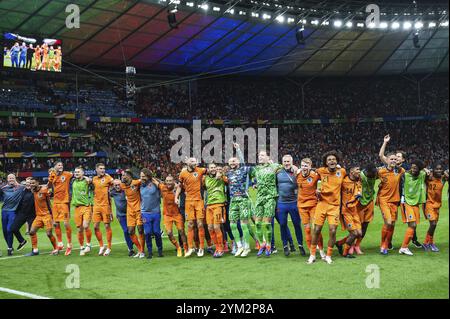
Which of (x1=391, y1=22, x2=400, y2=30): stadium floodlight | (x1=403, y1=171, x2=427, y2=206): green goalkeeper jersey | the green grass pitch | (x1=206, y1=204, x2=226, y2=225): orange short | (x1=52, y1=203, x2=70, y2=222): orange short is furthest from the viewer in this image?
(x1=391, y1=22, x2=400, y2=30): stadium floodlight

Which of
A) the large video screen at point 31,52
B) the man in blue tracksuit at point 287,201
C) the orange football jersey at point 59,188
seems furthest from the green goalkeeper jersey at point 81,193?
the large video screen at point 31,52

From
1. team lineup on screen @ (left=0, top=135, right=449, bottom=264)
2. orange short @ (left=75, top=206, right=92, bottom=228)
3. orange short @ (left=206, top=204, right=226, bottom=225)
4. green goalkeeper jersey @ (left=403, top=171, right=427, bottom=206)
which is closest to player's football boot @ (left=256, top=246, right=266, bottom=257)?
team lineup on screen @ (left=0, top=135, right=449, bottom=264)

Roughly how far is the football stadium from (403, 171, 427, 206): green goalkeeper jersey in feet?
0.09

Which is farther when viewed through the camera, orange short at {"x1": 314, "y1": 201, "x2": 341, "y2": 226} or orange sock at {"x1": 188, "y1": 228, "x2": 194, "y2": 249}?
orange sock at {"x1": 188, "y1": 228, "x2": 194, "y2": 249}

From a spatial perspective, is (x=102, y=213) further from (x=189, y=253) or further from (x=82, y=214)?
(x=189, y=253)

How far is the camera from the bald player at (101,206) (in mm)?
11281

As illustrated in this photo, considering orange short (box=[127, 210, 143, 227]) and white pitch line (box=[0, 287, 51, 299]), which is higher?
orange short (box=[127, 210, 143, 227])

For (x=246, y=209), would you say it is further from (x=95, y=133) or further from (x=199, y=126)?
(x=199, y=126)

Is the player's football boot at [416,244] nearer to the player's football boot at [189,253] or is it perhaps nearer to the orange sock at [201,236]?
the orange sock at [201,236]

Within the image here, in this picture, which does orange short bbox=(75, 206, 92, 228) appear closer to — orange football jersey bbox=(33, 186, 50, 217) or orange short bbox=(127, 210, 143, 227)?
orange football jersey bbox=(33, 186, 50, 217)

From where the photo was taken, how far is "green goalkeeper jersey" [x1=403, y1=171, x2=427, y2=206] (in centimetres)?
966

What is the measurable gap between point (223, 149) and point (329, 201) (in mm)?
28219
